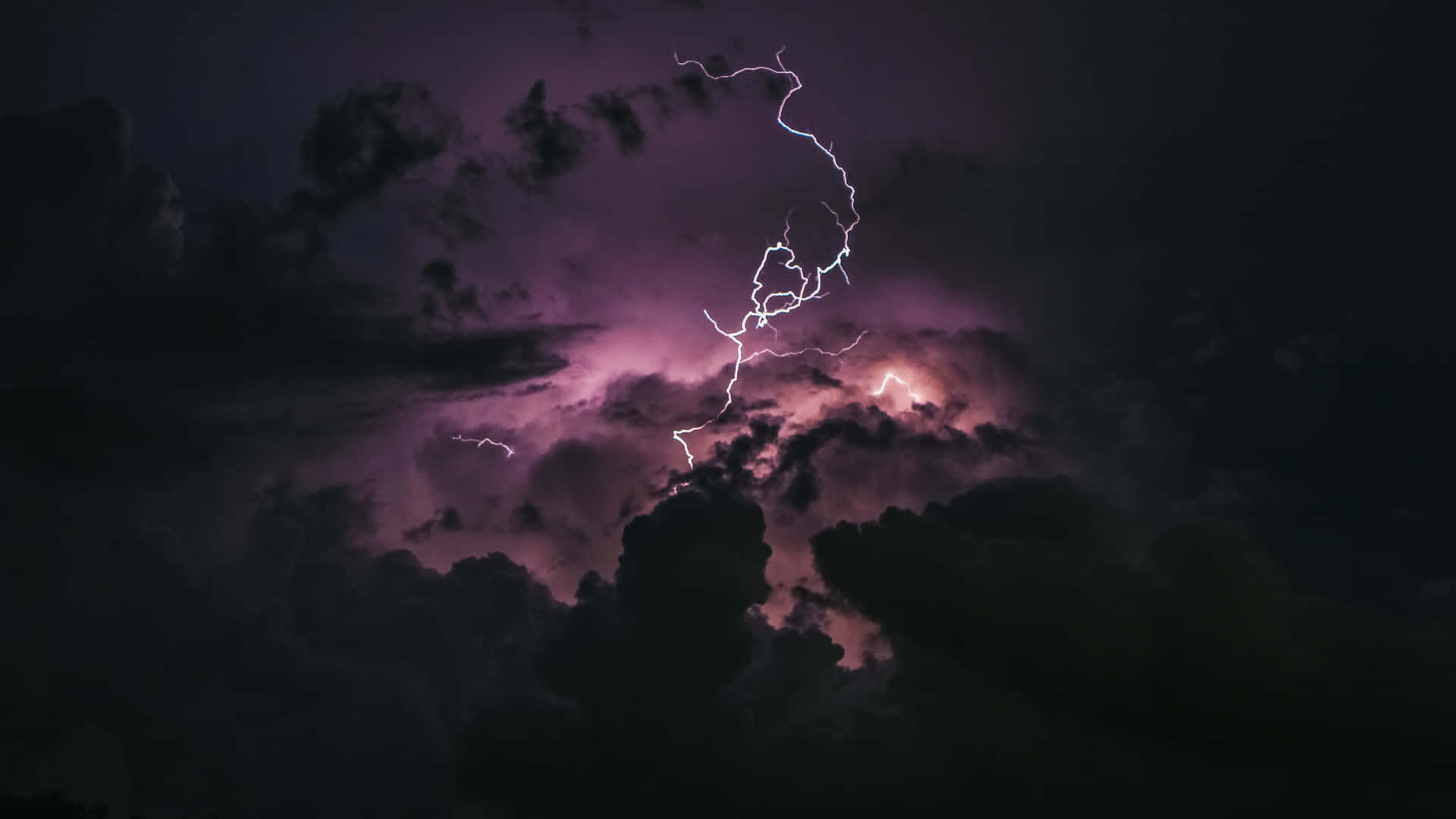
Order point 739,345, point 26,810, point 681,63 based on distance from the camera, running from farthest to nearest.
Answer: point 26,810 < point 739,345 < point 681,63

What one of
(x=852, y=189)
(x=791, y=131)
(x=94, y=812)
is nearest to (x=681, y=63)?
(x=791, y=131)

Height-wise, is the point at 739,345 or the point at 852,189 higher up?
the point at 852,189

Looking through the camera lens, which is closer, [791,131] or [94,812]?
[791,131]

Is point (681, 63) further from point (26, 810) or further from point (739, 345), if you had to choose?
point (26, 810)

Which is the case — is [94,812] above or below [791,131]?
below

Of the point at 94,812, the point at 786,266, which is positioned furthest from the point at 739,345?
the point at 94,812

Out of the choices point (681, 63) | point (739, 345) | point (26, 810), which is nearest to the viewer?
point (681, 63)

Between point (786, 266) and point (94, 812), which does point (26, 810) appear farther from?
→ point (786, 266)

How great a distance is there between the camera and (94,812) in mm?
55594

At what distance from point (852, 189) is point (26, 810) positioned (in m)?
54.5

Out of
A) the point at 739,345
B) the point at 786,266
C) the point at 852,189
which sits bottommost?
the point at 739,345

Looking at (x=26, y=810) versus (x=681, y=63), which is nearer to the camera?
(x=681, y=63)

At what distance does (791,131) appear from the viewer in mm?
40031

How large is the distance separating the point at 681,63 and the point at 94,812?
5176 centimetres
